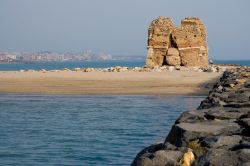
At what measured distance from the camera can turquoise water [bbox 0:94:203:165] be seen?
30.5 ft

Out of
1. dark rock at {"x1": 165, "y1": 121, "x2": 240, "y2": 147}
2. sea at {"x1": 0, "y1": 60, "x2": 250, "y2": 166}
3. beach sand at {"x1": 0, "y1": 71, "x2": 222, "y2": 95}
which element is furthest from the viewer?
beach sand at {"x1": 0, "y1": 71, "x2": 222, "y2": 95}

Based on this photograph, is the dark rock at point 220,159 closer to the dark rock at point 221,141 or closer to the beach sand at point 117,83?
the dark rock at point 221,141

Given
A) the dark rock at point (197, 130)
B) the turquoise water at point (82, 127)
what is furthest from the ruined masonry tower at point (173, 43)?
the dark rock at point (197, 130)

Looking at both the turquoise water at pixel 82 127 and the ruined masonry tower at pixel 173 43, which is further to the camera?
the ruined masonry tower at pixel 173 43

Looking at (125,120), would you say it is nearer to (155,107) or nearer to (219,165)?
(155,107)

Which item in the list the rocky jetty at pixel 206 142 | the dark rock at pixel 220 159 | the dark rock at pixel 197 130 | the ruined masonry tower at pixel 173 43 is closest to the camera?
the dark rock at pixel 220 159

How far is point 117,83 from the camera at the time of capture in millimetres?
27984

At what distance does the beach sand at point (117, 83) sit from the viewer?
957 inches

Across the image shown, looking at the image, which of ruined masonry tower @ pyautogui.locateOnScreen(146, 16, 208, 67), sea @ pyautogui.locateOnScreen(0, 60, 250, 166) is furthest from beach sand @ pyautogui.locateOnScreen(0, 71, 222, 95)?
ruined masonry tower @ pyautogui.locateOnScreen(146, 16, 208, 67)

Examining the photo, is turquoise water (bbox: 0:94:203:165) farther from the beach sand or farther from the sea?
the beach sand

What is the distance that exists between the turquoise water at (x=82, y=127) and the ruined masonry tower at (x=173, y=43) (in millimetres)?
15598

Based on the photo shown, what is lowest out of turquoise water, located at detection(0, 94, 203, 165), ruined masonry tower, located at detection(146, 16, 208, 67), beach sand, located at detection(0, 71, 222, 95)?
turquoise water, located at detection(0, 94, 203, 165)

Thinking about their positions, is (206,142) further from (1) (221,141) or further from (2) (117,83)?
(2) (117,83)

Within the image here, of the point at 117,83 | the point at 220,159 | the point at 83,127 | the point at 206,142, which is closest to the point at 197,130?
the point at 206,142
